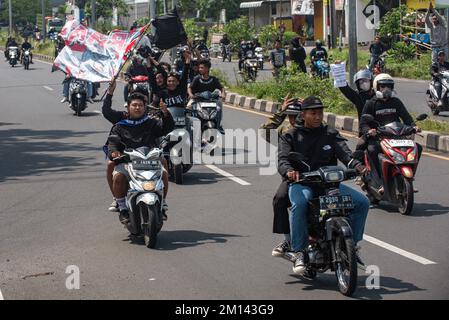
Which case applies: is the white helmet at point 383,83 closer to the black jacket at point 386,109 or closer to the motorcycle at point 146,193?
the black jacket at point 386,109

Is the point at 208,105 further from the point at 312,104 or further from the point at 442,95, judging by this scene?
the point at 312,104

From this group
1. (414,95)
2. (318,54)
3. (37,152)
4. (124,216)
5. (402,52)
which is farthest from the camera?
(402,52)

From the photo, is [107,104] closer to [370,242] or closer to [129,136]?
[129,136]

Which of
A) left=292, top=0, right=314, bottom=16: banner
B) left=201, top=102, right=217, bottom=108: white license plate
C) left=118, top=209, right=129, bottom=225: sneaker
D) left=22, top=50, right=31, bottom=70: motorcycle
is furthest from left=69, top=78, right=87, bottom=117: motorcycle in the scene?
left=292, top=0, right=314, bottom=16: banner

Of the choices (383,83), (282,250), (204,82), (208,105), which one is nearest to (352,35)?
(204,82)

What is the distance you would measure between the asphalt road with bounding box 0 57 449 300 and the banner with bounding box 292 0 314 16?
1909 inches

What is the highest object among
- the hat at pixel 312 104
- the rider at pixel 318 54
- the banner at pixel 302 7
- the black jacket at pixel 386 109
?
the banner at pixel 302 7

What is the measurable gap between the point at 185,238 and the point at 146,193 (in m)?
0.80

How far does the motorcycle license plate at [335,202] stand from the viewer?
7.78m

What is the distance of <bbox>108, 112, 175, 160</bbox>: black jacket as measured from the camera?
1037 cm

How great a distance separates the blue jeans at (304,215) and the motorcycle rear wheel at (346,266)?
29 cm

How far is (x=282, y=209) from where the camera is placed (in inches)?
328

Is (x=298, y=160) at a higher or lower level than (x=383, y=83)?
lower

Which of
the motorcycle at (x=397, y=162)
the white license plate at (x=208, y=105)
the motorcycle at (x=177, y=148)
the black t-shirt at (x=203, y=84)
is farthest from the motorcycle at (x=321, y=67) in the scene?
the motorcycle at (x=397, y=162)
